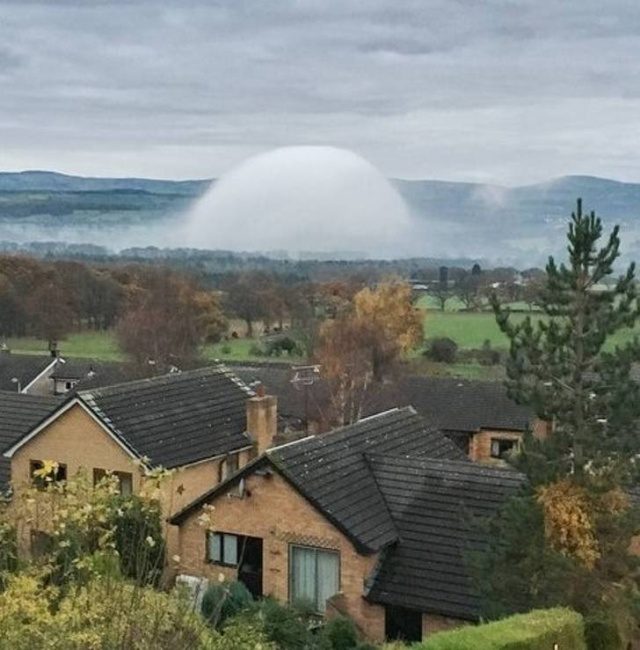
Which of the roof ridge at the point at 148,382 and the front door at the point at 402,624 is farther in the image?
the roof ridge at the point at 148,382

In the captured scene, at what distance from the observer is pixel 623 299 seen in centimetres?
1695

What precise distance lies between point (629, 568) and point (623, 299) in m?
4.34

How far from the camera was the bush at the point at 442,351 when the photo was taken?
278 ft

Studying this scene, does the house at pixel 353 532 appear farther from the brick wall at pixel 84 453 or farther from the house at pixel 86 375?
the house at pixel 86 375

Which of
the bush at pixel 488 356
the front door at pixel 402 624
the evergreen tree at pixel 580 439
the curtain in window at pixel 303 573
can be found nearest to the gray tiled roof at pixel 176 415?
the curtain in window at pixel 303 573

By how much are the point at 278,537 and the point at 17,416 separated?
1197cm

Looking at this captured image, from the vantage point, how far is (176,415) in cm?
2994

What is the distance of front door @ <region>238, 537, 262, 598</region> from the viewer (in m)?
23.7

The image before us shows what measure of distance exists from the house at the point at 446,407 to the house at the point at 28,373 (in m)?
17.4

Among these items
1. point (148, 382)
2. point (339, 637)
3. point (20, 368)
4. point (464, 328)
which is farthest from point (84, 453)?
point (464, 328)

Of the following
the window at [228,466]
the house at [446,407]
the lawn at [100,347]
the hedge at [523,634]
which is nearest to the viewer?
the hedge at [523,634]

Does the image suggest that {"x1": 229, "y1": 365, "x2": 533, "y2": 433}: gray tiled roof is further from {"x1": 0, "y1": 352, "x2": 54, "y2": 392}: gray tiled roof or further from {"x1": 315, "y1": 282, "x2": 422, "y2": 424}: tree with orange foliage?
{"x1": 0, "y1": 352, "x2": 54, "y2": 392}: gray tiled roof

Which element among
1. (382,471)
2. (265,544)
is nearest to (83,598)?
(265,544)

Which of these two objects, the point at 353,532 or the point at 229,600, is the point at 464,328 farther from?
the point at 229,600
